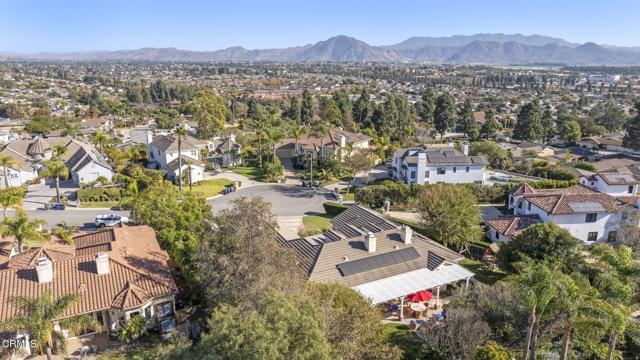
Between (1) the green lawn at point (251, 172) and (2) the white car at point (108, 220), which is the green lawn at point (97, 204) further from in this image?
(1) the green lawn at point (251, 172)

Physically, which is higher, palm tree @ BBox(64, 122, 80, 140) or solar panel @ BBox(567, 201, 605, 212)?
palm tree @ BBox(64, 122, 80, 140)

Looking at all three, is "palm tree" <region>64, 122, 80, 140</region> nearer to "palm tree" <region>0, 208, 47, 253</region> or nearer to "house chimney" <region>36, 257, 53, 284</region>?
"palm tree" <region>0, 208, 47, 253</region>

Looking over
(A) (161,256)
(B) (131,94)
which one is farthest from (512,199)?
(B) (131,94)

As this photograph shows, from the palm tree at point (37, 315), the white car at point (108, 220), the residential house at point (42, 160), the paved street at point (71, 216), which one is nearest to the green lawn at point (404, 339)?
the palm tree at point (37, 315)

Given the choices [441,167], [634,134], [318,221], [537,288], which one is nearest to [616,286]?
[537,288]

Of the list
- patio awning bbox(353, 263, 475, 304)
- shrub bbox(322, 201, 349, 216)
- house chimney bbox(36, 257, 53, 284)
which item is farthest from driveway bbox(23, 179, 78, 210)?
patio awning bbox(353, 263, 475, 304)

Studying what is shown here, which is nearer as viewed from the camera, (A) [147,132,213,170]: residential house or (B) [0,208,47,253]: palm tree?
(B) [0,208,47,253]: palm tree
